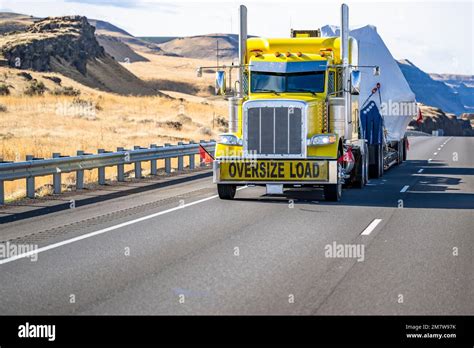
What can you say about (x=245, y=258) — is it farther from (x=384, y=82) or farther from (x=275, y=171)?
(x=384, y=82)

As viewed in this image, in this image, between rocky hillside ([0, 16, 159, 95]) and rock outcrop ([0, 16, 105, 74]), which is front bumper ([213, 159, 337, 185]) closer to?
rock outcrop ([0, 16, 105, 74])

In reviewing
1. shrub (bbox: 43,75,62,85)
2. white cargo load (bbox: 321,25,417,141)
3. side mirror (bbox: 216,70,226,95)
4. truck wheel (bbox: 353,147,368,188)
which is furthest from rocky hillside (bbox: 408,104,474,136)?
side mirror (bbox: 216,70,226,95)

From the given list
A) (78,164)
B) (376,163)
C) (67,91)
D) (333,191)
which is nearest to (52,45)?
(67,91)

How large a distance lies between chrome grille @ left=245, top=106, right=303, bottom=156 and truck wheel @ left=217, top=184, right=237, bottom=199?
884 mm

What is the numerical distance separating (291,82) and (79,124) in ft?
117

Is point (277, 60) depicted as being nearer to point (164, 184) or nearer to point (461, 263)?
point (164, 184)

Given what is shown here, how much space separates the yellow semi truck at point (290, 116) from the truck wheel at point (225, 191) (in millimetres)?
20

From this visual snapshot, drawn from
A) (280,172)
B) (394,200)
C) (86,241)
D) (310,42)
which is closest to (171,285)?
(86,241)

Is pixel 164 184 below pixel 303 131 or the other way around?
below

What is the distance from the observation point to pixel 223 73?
18797mm

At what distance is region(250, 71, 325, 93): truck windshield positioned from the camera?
18969mm

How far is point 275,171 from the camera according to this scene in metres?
18.1
